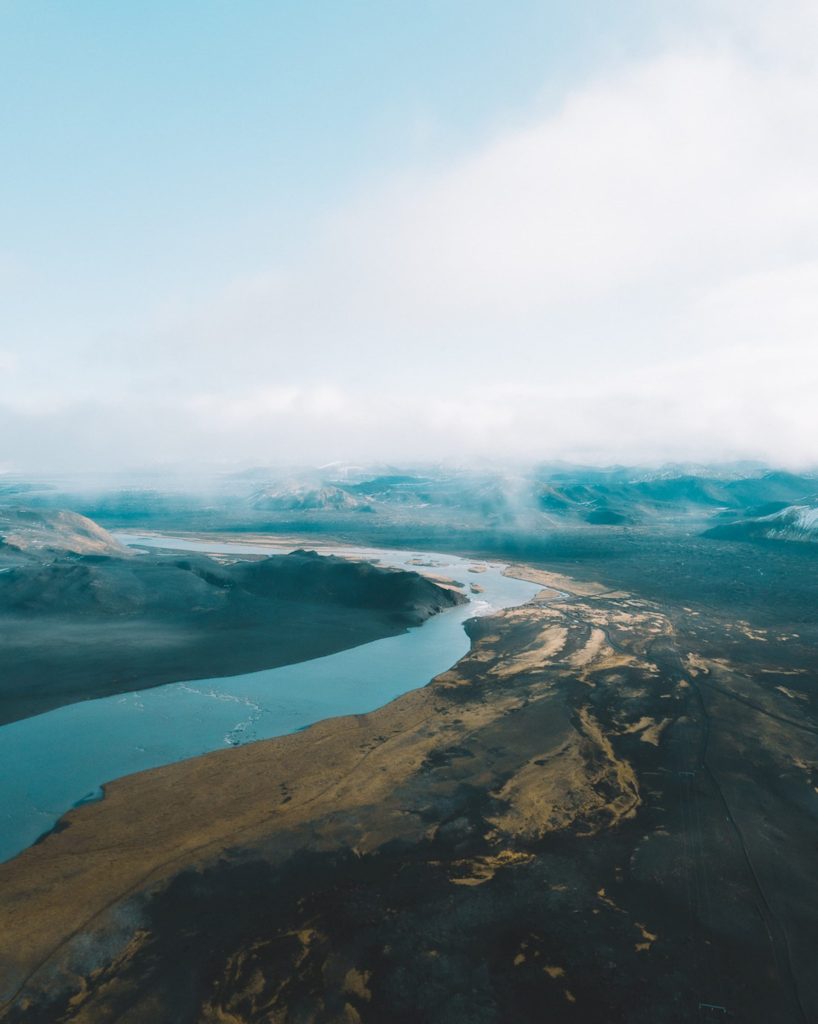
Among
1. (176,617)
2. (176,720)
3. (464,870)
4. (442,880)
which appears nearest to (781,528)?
(176,617)

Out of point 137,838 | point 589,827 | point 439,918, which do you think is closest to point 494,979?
point 439,918

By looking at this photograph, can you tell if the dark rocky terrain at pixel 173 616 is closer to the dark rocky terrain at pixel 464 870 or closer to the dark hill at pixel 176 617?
the dark hill at pixel 176 617

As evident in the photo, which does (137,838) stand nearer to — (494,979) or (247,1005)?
(247,1005)

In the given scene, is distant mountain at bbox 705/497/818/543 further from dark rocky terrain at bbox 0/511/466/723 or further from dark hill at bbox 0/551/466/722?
dark rocky terrain at bbox 0/511/466/723

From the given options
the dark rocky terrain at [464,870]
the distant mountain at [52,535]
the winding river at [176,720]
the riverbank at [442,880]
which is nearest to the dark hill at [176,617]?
the winding river at [176,720]

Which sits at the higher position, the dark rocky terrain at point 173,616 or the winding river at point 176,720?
the dark rocky terrain at point 173,616

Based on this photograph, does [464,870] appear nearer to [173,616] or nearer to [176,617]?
[176,617]
